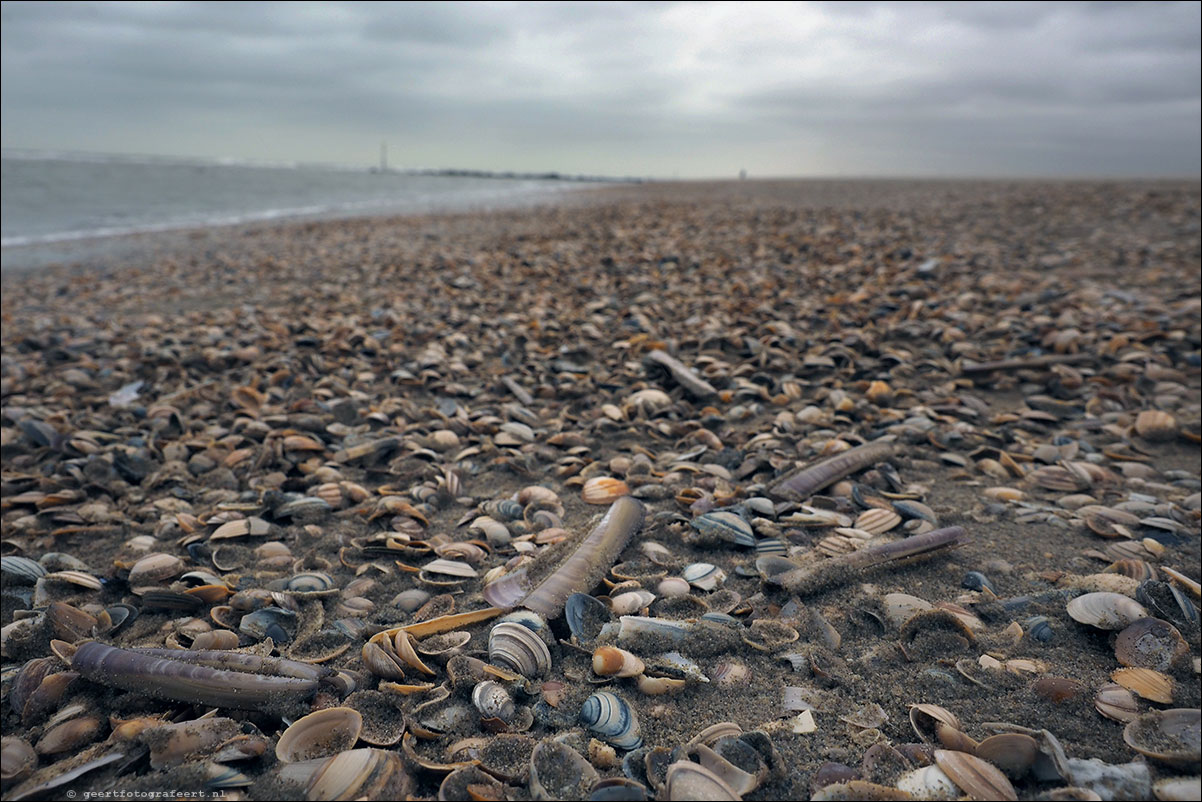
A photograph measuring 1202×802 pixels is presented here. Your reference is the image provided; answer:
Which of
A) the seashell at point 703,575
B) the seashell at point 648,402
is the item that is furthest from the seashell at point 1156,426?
the seashell at point 703,575

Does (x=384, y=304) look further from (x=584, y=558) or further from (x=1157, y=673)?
(x=1157, y=673)

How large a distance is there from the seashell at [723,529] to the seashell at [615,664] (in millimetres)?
799

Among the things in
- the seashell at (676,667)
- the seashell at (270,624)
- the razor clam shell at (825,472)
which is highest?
the razor clam shell at (825,472)

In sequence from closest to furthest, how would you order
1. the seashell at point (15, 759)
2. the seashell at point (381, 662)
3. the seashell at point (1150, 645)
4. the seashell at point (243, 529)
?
the seashell at point (15, 759) < the seashell at point (1150, 645) < the seashell at point (381, 662) < the seashell at point (243, 529)

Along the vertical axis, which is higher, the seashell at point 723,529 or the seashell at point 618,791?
the seashell at point 723,529

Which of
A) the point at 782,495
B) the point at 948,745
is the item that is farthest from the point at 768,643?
the point at 782,495

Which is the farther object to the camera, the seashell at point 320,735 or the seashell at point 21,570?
the seashell at point 21,570

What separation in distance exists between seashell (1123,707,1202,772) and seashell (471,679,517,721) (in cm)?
154

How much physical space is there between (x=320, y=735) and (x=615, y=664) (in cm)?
81

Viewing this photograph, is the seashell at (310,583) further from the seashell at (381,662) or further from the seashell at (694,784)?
the seashell at (694,784)

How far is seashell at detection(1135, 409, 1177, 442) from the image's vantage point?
3.59 m

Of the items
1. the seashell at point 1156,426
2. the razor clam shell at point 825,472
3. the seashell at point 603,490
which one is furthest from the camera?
the seashell at point 1156,426

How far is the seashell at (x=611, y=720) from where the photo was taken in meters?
1.73

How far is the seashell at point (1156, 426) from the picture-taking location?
3.59m
